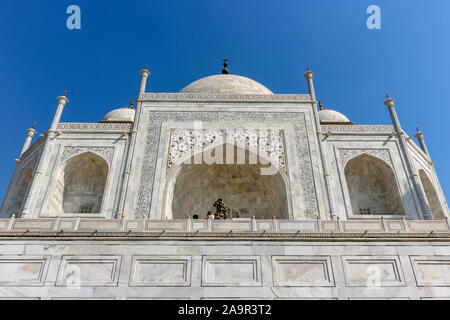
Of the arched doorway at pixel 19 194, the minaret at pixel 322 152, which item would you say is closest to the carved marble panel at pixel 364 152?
the minaret at pixel 322 152

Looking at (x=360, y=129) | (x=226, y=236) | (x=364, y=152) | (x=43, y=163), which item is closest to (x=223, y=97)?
(x=360, y=129)

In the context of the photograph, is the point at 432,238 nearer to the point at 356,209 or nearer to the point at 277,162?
the point at 356,209

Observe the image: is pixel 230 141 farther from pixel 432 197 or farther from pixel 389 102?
pixel 432 197

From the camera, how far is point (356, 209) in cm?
1220

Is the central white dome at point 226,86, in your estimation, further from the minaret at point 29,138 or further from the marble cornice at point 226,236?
the marble cornice at point 226,236

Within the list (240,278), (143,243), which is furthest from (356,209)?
(143,243)

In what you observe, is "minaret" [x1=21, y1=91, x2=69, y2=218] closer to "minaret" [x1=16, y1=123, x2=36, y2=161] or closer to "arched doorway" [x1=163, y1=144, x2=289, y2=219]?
"minaret" [x1=16, y1=123, x2=36, y2=161]

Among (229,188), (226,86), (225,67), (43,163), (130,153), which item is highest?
(225,67)

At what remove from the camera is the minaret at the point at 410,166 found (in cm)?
1083

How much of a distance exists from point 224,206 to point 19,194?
6953 millimetres

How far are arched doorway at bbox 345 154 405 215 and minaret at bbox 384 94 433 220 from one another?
0.56 meters

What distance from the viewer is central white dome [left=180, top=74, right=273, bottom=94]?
15916 mm

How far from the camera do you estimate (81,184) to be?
493 inches

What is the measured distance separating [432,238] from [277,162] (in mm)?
4942
